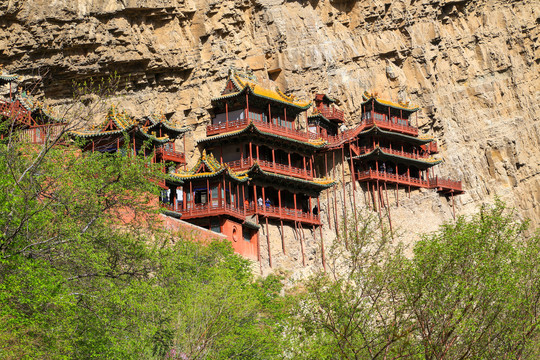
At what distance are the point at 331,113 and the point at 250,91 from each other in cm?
943

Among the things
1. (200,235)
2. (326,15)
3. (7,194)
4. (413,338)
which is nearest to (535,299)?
(413,338)

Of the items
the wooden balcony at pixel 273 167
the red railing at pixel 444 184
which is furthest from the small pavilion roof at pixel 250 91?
the red railing at pixel 444 184

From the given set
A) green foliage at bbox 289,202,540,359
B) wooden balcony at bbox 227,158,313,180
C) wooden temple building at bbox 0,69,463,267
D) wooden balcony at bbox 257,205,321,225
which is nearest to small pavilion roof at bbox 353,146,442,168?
wooden temple building at bbox 0,69,463,267

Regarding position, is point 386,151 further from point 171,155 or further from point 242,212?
point 171,155

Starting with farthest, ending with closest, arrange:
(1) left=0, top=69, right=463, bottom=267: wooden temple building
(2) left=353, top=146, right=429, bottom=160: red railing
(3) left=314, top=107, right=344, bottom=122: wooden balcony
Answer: (2) left=353, top=146, right=429, bottom=160: red railing → (3) left=314, top=107, right=344, bottom=122: wooden balcony → (1) left=0, top=69, right=463, bottom=267: wooden temple building

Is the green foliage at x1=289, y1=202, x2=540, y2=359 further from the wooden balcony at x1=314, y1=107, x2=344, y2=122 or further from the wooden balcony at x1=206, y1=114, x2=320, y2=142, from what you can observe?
the wooden balcony at x1=314, y1=107, x2=344, y2=122

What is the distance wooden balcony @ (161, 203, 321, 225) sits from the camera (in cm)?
3944

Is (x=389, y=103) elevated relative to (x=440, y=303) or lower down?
elevated

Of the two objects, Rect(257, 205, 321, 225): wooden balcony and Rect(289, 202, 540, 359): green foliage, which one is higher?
Rect(257, 205, 321, 225): wooden balcony

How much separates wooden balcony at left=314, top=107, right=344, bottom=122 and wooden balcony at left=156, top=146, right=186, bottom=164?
40.1 feet

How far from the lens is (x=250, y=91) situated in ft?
151

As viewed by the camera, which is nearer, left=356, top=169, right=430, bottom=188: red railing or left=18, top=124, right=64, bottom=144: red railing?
left=18, top=124, right=64, bottom=144: red railing

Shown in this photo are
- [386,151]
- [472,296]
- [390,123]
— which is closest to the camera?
[472,296]

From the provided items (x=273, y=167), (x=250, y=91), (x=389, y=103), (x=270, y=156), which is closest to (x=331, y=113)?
(x=389, y=103)
